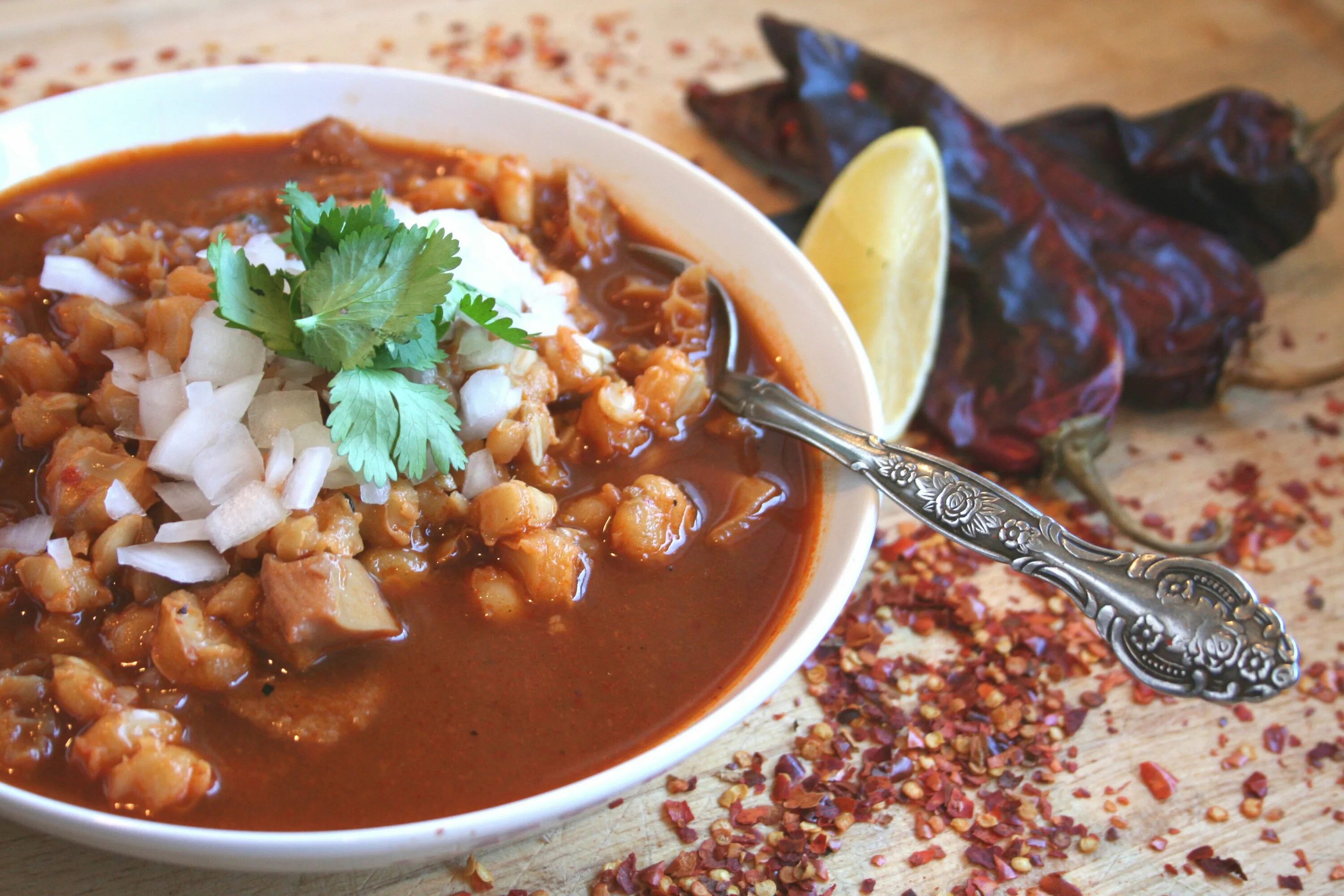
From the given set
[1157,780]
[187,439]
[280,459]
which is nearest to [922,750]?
[1157,780]

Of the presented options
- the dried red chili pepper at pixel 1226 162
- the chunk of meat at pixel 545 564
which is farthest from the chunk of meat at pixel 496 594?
the dried red chili pepper at pixel 1226 162

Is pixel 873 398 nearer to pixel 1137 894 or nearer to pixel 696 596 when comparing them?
pixel 696 596

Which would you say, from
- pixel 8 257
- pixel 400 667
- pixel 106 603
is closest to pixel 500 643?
pixel 400 667

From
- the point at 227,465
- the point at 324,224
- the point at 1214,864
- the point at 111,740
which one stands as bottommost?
the point at 1214,864

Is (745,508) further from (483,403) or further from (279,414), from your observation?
(279,414)

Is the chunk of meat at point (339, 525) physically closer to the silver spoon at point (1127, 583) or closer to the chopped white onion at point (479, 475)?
the chopped white onion at point (479, 475)

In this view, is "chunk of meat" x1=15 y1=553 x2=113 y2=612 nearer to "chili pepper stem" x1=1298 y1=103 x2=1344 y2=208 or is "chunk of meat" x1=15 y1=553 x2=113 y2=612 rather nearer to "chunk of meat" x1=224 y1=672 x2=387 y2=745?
"chunk of meat" x1=224 y1=672 x2=387 y2=745
